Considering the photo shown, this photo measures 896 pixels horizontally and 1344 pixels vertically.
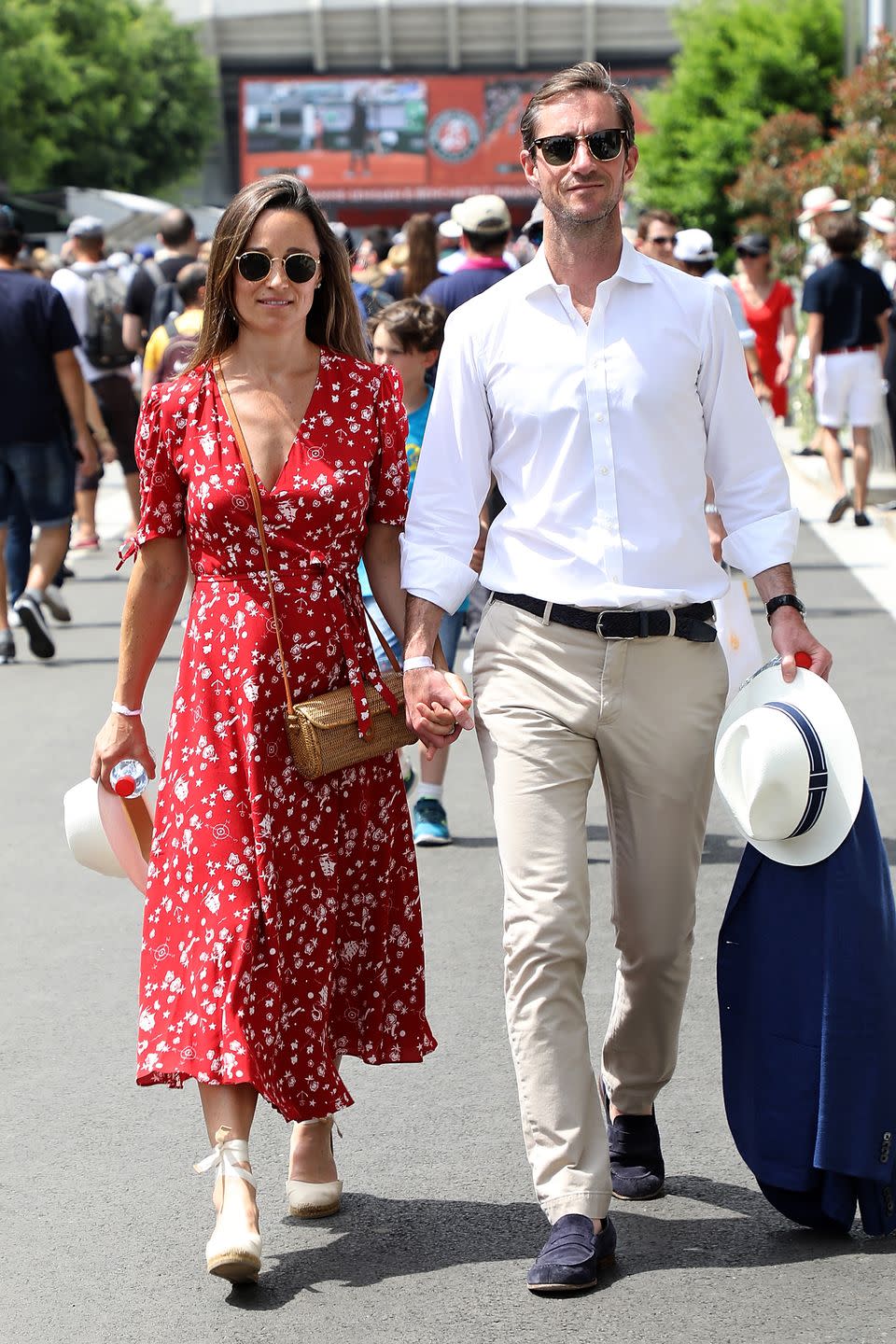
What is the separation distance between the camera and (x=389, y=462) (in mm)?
4055

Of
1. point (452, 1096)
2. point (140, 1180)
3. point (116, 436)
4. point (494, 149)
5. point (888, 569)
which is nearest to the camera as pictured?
point (140, 1180)

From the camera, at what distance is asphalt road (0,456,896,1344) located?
143 inches

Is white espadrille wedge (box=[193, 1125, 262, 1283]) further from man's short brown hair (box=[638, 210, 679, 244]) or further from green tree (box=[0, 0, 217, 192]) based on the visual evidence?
green tree (box=[0, 0, 217, 192])

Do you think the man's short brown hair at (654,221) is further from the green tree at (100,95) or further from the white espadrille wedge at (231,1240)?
the green tree at (100,95)

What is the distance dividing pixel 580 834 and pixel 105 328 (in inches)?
429

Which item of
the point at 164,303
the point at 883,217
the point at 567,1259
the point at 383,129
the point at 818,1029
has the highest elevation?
the point at 383,129

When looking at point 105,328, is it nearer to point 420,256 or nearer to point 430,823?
point 420,256

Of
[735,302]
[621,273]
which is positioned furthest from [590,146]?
[735,302]

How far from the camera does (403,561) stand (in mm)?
4039

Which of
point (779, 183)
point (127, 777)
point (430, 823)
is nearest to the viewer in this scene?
point (127, 777)

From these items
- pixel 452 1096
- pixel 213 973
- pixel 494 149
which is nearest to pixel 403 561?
pixel 213 973

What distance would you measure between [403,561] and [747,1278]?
1.44 meters

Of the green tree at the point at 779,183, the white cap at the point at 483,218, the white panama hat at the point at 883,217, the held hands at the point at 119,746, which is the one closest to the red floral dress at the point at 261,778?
the held hands at the point at 119,746

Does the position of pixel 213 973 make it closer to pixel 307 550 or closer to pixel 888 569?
pixel 307 550
